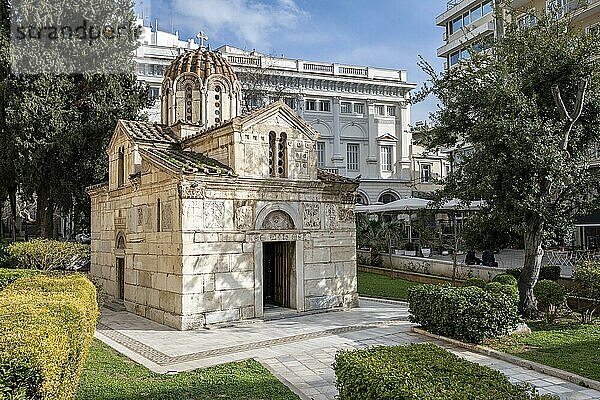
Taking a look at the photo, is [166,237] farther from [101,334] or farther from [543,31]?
[543,31]

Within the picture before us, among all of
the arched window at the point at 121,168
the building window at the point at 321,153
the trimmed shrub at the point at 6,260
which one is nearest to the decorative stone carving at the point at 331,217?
the arched window at the point at 121,168

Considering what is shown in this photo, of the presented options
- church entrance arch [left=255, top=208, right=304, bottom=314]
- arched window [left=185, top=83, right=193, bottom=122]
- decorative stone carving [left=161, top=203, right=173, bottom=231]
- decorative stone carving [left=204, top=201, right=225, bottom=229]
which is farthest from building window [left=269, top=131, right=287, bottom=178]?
arched window [left=185, top=83, right=193, bottom=122]

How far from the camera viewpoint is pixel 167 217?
14.6m

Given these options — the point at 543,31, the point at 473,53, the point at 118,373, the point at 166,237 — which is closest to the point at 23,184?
the point at 166,237

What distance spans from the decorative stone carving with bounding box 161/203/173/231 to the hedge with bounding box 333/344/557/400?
842 cm

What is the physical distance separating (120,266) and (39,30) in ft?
39.0

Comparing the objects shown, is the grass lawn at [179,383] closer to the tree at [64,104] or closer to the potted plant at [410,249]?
the tree at [64,104]

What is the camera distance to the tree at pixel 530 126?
13578 mm

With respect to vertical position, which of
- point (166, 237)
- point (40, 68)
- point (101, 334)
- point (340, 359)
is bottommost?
point (101, 334)

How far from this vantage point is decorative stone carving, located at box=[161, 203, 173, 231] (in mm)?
14425

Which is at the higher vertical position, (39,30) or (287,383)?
(39,30)

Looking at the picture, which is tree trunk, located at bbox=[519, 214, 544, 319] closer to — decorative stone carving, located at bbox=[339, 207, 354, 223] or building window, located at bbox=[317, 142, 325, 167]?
decorative stone carving, located at bbox=[339, 207, 354, 223]

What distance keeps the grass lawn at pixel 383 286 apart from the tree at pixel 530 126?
19.2 ft

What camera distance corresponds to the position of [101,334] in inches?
526
